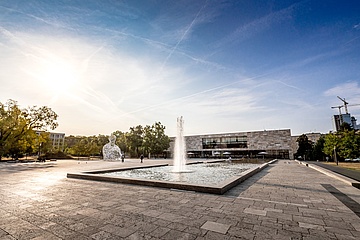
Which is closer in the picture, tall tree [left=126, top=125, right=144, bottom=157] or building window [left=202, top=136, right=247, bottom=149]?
building window [left=202, top=136, right=247, bottom=149]

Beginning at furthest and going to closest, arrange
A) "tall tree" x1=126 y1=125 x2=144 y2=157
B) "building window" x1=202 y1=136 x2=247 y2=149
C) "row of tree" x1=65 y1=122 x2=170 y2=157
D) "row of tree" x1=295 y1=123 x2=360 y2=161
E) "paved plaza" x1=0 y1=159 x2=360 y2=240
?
"tall tree" x1=126 y1=125 x2=144 y2=157 → "building window" x1=202 y1=136 x2=247 y2=149 → "row of tree" x1=65 y1=122 x2=170 y2=157 → "row of tree" x1=295 y1=123 x2=360 y2=161 → "paved plaza" x1=0 y1=159 x2=360 y2=240

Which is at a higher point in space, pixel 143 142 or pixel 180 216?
pixel 143 142

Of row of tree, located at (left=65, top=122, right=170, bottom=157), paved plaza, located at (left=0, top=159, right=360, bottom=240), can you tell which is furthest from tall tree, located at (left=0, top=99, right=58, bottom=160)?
paved plaza, located at (left=0, top=159, right=360, bottom=240)

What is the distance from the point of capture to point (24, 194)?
6371 millimetres

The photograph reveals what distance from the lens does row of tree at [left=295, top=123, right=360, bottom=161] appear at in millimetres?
22125

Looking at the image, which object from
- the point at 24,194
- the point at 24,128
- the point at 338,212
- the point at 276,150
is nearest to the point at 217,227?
the point at 338,212

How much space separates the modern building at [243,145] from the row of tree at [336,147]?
3079 mm

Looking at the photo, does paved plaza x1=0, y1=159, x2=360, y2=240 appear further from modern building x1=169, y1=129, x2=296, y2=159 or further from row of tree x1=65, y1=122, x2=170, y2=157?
row of tree x1=65, y1=122, x2=170, y2=157

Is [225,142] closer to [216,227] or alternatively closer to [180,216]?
[180,216]

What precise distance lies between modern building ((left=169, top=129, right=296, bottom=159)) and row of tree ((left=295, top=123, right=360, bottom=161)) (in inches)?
121

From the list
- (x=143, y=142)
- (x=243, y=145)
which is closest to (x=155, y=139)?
(x=143, y=142)

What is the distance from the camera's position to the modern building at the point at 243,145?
4449 centimetres

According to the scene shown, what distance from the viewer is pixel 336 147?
27172 millimetres

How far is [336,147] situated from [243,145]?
2291 centimetres
